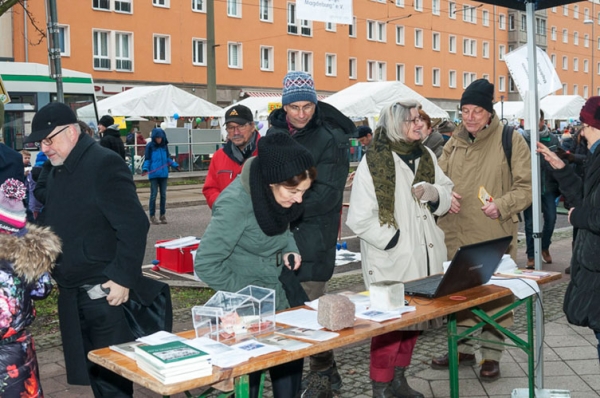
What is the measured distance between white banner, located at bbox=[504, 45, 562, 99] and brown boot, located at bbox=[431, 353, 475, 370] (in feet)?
6.60

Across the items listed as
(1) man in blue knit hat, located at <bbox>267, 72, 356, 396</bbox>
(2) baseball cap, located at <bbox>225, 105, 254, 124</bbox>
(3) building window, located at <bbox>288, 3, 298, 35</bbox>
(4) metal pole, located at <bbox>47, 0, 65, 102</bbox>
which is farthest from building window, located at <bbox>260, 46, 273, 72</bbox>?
(1) man in blue knit hat, located at <bbox>267, 72, 356, 396</bbox>

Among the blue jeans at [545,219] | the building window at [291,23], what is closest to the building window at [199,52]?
the building window at [291,23]

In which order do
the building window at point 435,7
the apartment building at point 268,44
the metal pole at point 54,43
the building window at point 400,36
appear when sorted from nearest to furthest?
the metal pole at point 54,43
the apartment building at point 268,44
the building window at point 400,36
the building window at point 435,7

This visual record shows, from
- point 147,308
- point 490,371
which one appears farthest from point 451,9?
point 147,308

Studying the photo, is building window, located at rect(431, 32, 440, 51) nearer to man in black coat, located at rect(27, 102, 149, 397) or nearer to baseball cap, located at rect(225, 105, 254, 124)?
baseball cap, located at rect(225, 105, 254, 124)

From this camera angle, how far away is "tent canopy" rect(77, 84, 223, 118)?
2262 centimetres

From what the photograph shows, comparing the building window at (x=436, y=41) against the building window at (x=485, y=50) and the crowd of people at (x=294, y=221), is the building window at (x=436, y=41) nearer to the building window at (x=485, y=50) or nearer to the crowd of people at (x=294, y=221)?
the building window at (x=485, y=50)

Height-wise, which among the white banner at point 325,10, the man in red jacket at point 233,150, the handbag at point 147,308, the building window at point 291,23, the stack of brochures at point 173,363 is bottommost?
the handbag at point 147,308

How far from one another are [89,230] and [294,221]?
1.26m

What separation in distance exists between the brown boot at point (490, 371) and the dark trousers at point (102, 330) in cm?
256

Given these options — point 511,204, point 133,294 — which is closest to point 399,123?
point 511,204

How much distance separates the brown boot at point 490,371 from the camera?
531cm

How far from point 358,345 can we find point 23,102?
16697 mm

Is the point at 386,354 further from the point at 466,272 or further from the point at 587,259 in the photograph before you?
the point at 587,259
